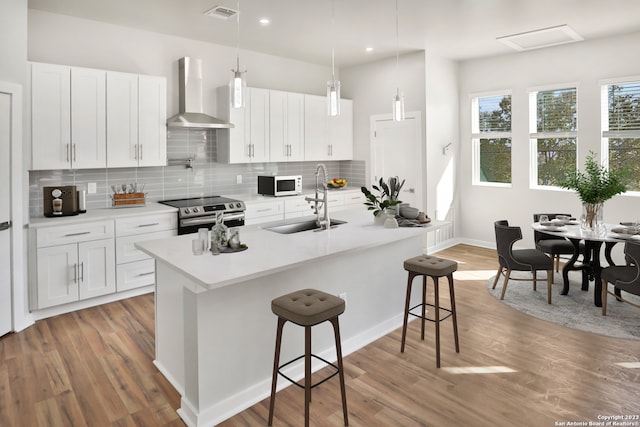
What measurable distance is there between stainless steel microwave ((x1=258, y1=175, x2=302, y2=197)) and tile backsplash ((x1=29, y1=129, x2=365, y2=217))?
14.6 inches

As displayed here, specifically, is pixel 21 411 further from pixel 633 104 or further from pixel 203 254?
pixel 633 104

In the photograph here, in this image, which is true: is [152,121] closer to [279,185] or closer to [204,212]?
[204,212]

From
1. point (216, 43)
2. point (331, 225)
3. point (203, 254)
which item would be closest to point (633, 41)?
point (331, 225)

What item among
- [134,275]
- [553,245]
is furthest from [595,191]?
[134,275]

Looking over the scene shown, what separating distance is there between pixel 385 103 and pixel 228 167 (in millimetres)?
2581

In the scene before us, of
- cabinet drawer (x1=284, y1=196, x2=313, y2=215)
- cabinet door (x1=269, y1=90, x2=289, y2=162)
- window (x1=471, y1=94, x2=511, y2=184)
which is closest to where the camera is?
cabinet drawer (x1=284, y1=196, x2=313, y2=215)

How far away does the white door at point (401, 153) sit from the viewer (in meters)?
6.36

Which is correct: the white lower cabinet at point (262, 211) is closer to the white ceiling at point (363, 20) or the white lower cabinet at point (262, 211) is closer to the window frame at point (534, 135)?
the white ceiling at point (363, 20)

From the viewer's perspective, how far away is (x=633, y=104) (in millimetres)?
5391

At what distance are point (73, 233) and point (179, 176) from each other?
1.59 m

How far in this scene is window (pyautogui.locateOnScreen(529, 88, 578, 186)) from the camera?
5910mm

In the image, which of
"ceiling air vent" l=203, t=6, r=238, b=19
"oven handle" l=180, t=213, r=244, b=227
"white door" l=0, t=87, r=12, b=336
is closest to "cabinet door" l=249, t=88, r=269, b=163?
"oven handle" l=180, t=213, r=244, b=227

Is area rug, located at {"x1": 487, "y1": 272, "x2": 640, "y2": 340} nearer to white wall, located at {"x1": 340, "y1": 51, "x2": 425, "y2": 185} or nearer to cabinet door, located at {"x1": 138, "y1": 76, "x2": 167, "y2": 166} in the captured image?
white wall, located at {"x1": 340, "y1": 51, "x2": 425, "y2": 185}

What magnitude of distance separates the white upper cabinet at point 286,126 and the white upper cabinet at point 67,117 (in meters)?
2.22
